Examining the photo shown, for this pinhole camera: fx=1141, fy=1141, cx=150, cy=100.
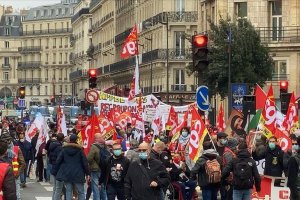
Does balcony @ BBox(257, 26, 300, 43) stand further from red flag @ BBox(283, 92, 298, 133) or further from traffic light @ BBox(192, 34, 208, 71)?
traffic light @ BBox(192, 34, 208, 71)

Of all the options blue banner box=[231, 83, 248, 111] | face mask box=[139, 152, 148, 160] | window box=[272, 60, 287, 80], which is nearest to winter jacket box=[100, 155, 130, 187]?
face mask box=[139, 152, 148, 160]

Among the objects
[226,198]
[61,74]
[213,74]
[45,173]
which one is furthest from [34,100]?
[226,198]

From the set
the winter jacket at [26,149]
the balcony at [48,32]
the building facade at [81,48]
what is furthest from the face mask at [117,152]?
the balcony at [48,32]

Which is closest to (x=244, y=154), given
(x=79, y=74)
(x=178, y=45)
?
(x=178, y=45)

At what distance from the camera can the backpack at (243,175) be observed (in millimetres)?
18469

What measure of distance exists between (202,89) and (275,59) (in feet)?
114

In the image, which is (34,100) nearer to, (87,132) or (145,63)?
(145,63)

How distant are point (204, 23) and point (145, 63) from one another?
19.7 meters

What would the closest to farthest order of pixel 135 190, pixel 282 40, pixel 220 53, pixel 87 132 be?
pixel 135 190, pixel 87 132, pixel 220 53, pixel 282 40

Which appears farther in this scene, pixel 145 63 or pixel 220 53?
pixel 145 63

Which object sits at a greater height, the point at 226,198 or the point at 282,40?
the point at 282,40

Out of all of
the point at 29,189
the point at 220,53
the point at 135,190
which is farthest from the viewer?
the point at 220,53

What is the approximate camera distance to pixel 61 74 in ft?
560

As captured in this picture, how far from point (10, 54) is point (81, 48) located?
51166 mm
